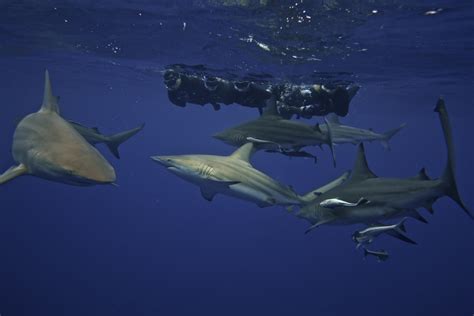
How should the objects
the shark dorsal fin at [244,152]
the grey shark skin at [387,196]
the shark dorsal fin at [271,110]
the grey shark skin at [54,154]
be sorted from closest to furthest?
1. the grey shark skin at [54,154]
2. the grey shark skin at [387,196]
3. the shark dorsal fin at [244,152]
4. the shark dorsal fin at [271,110]

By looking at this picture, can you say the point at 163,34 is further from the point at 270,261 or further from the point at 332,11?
the point at 270,261

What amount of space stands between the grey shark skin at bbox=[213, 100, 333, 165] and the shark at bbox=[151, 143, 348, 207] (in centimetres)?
106

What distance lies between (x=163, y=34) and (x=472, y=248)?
5054 centimetres

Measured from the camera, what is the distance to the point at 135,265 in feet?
139

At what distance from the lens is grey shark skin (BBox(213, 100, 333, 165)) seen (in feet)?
24.9

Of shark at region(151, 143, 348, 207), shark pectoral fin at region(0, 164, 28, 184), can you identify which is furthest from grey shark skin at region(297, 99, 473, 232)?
shark pectoral fin at region(0, 164, 28, 184)

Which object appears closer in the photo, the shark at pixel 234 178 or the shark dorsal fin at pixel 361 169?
the shark dorsal fin at pixel 361 169

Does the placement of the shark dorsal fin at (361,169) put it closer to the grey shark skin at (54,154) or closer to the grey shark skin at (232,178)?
the grey shark skin at (232,178)

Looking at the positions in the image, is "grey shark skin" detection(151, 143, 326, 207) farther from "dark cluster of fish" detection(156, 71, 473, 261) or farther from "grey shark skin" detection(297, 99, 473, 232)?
"grey shark skin" detection(297, 99, 473, 232)

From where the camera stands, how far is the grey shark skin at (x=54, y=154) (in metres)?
4.28

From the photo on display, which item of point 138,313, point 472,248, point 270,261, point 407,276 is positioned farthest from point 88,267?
point 472,248

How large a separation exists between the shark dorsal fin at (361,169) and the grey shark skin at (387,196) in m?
0.25

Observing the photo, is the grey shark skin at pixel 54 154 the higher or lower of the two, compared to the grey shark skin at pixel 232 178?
higher

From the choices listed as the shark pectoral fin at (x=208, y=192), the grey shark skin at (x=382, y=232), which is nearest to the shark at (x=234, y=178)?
the shark pectoral fin at (x=208, y=192)
